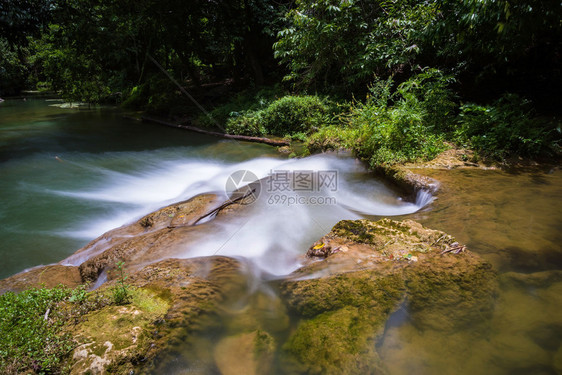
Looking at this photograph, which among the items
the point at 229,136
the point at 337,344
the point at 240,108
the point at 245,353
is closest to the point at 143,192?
the point at 229,136

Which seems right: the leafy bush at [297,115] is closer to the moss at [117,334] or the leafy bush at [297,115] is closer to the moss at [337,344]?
the moss at [337,344]

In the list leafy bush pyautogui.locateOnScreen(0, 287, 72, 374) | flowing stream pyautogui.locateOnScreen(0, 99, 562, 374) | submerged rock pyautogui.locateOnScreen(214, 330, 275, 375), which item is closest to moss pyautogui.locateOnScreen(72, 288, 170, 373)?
leafy bush pyautogui.locateOnScreen(0, 287, 72, 374)

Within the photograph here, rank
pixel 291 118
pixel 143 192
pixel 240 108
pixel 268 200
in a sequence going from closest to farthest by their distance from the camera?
pixel 268 200 → pixel 143 192 → pixel 291 118 → pixel 240 108

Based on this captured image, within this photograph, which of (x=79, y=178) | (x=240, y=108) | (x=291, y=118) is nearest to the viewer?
(x=79, y=178)

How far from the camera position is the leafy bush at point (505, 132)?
5.54 m

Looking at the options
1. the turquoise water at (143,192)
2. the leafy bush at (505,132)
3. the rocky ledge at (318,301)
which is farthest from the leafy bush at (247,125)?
the rocky ledge at (318,301)

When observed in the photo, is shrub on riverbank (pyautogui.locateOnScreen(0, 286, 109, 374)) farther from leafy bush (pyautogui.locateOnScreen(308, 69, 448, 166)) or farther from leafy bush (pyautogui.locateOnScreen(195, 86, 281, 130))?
leafy bush (pyautogui.locateOnScreen(195, 86, 281, 130))

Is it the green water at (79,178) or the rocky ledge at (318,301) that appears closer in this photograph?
the rocky ledge at (318,301)

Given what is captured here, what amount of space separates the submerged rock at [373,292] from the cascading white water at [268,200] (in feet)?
2.06

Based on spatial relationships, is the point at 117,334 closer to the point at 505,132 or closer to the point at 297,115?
the point at 505,132

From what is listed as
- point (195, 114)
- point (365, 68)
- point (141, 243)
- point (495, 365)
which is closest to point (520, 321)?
point (495, 365)

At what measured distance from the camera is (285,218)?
4.50m

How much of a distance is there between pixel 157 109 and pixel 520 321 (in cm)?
1782

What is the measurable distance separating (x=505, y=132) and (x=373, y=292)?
5.30 metres
